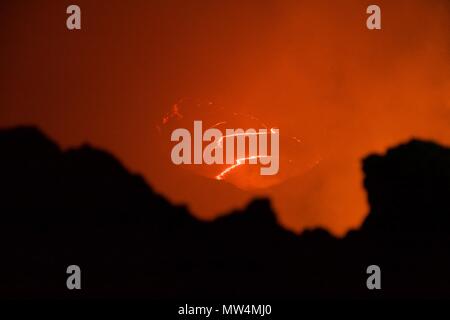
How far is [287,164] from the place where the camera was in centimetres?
344

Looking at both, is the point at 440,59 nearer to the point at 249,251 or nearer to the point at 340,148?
the point at 340,148

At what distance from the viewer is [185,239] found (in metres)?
3.44

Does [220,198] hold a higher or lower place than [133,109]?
lower

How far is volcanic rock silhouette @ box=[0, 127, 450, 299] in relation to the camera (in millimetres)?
3402

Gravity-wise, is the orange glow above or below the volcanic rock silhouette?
above

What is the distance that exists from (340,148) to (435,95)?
2.69 feet

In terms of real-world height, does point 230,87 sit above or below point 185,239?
above

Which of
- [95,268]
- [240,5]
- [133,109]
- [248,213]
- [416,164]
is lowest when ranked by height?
[95,268]

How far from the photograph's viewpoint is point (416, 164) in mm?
3496

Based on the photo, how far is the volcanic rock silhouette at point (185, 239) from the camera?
340cm

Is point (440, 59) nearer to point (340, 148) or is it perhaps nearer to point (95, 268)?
point (340, 148)

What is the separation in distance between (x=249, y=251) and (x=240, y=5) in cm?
180

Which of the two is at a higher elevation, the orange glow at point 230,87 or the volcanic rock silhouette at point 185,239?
the orange glow at point 230,87
